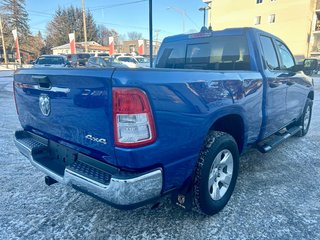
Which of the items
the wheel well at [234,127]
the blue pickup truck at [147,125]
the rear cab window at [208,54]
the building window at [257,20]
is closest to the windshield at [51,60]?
the rear cab window at [208,54]

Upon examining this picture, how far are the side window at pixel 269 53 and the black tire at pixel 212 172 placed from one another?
60.6 inches

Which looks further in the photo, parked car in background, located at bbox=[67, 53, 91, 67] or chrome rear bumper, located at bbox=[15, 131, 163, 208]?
parked car in background, located at bbox=[67, 53, 91, 67]

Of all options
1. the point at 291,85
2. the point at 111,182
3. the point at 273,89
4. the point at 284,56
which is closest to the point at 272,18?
the point at 284,56

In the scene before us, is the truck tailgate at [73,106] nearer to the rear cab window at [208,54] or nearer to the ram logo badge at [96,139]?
the ram logo badge at [96,139]

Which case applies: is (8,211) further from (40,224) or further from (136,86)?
(136,86)

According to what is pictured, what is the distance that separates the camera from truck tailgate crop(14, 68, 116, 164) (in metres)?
1.88

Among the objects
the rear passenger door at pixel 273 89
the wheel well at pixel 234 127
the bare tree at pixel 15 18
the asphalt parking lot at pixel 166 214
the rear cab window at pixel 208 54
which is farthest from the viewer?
the bare tree at pixel 15 18

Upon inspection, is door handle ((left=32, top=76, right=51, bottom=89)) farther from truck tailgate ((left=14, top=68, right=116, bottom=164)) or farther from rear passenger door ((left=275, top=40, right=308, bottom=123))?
rear passenger door ((left=275, top=40, right=308, bottom=123))

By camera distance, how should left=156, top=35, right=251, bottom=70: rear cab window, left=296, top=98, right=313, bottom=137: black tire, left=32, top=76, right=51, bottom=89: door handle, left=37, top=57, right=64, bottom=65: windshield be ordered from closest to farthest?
left=32, top=76, right=51, bottom=89: door handle < left=156, top=35, right=251, bottom=70: rear cab window < left=296, top=98, right=313, bottom=137: black tire < left=37, top=57, right=64, bottom=65: windshield

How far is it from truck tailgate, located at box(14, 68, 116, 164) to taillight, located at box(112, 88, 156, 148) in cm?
6

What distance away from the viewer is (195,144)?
224cm

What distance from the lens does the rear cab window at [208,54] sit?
3486mm

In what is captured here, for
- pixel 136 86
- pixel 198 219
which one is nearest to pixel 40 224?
pixel 198 219

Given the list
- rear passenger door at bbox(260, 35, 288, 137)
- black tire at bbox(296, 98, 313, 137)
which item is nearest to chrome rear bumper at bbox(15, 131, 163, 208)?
rear passenger door at bbox(260, 35, 288, 137)
